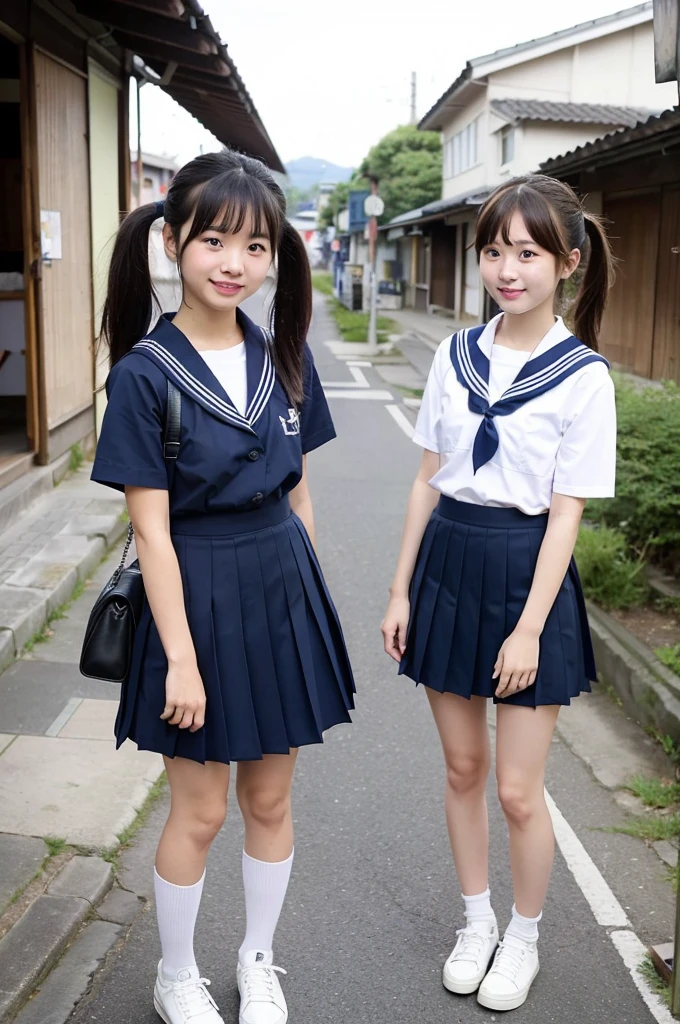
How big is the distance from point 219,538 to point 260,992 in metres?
1.14

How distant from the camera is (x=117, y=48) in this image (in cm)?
961

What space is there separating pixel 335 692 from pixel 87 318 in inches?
281

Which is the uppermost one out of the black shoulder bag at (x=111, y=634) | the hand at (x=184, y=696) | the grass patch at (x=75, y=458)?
Result: the black shoulder bag at (x=111, y=634)

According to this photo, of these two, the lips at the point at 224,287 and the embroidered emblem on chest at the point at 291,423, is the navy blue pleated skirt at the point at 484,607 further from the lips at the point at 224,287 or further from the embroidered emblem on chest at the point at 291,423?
the lips at the point at 224,287

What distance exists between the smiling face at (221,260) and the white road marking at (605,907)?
6.74 feet

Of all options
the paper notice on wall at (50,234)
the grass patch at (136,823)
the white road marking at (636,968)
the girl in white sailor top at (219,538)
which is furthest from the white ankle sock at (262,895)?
the paper notice on wall at (50,234)

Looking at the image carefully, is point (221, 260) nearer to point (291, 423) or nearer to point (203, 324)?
point (203, 324)

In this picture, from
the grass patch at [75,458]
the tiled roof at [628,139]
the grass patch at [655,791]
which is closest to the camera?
the grass patch at [655,791]

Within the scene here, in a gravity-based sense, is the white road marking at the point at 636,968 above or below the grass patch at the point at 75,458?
below

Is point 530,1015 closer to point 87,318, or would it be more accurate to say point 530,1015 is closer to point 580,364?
point 580,364

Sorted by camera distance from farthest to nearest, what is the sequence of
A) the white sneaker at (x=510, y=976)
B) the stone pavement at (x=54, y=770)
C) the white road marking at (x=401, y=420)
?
the white road marking at (x=401, y=420) < the stone pavement at (x=54, y=770) < the white sneaker at (x=510, y=976)

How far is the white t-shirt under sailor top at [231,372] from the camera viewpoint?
94.4 inches

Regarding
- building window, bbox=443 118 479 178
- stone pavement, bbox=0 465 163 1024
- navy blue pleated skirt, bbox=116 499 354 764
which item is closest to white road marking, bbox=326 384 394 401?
stone pavement, bbox=0 465 163 1024

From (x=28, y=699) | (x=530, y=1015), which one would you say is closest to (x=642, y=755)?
(x=530, y=1015)
